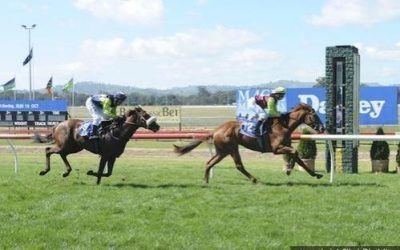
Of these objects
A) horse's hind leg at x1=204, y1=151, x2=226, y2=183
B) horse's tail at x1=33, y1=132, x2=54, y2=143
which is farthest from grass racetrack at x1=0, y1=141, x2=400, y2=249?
horse's tail at x1=33, y1=132, x2=54, y2=143

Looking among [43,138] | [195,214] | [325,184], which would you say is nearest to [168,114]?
[43,138]

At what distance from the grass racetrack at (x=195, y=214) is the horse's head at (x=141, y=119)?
965 mm

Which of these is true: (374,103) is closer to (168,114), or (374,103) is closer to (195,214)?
(168,114)

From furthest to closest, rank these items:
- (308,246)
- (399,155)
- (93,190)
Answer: (399,155), (93,190), (308,246)

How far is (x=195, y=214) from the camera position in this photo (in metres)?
7.47

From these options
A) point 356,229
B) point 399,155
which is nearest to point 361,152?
point 399,155

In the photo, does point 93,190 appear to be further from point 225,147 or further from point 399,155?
point 399,155

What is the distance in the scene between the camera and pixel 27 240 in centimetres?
629

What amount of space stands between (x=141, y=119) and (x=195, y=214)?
147 inches

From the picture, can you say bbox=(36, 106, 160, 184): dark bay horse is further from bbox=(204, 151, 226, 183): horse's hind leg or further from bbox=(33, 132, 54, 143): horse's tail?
bbox=(204, 151, 226, 183): horse's hind leg

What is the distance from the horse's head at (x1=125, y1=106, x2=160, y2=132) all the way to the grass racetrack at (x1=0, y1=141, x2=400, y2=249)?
3.17 feet

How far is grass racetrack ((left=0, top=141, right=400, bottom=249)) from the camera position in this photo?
6215 millimetres

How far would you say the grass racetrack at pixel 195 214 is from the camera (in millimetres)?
6215

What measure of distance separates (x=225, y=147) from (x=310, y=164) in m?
4.95
